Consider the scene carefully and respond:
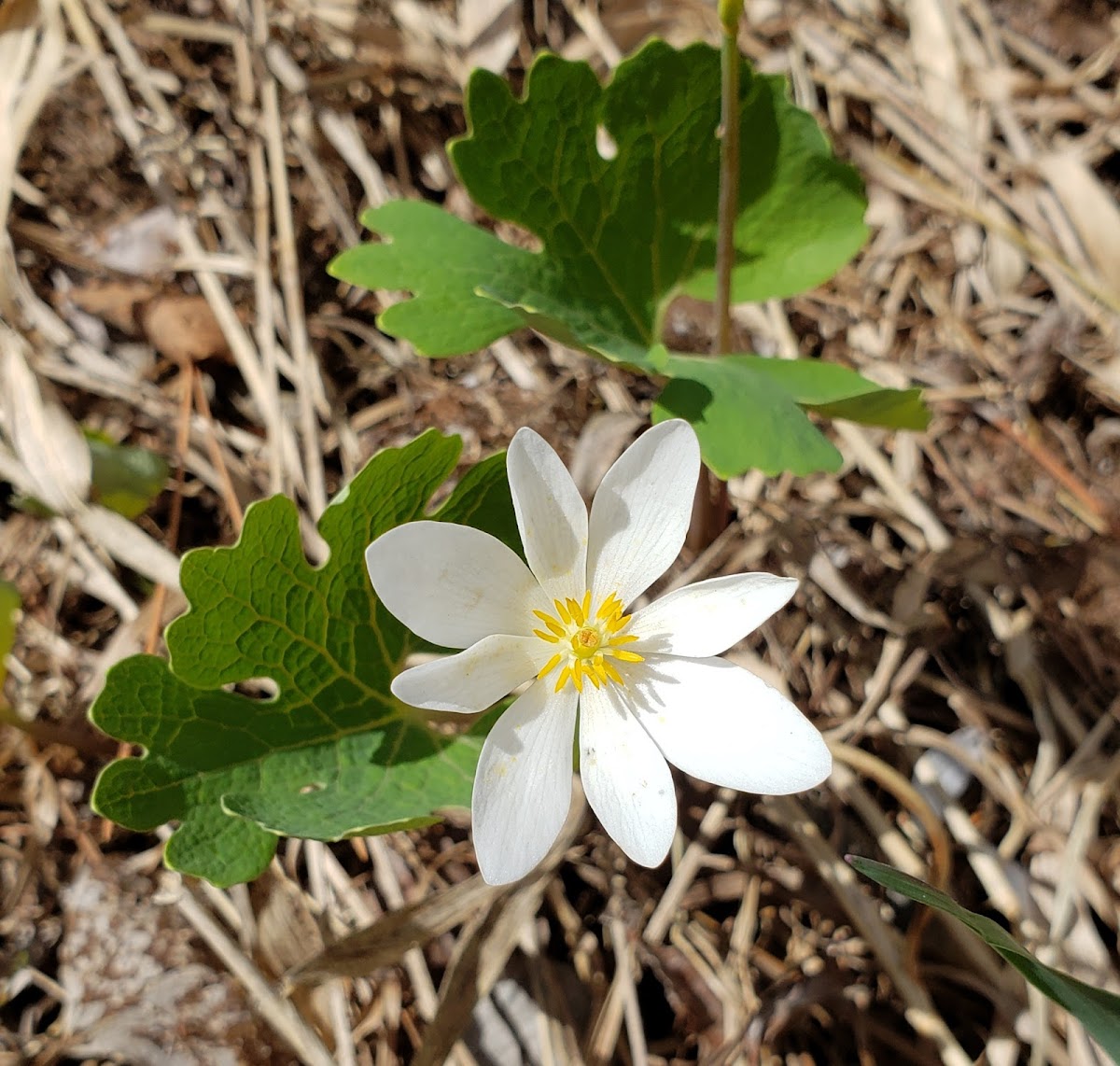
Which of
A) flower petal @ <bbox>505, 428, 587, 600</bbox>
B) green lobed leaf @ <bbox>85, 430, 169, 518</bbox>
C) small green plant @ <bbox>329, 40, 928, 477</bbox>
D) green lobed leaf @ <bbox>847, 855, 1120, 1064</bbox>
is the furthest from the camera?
green lobed leaf @ <bbox>85, 430, 169, 518</bbox>

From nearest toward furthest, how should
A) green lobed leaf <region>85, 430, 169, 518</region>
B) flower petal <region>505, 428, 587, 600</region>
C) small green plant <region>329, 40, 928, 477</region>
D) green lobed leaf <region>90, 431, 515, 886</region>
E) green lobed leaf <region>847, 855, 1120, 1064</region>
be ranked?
green lobed leaf <region>847, 855, 1120, 1064</region> → flower petal <region>505, 428, 587, 600</region> → green lobed leaf <region>90, 431, 515, 886</region> → small green plant <region>329, 40, 928, 477</region> → green lobed leaf <region>85, 430, 169, 518</region>

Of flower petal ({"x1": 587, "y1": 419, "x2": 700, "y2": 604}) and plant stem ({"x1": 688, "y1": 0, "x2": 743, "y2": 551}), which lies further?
plant stem ({"x1": 688, "y1": 0, "x2": 743, "y2": 551})

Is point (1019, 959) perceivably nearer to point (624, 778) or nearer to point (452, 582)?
point (624, 778)

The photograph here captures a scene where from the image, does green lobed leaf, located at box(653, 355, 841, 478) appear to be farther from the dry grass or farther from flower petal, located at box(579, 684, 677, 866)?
the dry grass

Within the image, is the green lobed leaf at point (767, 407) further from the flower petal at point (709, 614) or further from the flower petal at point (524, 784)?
the flower petal at point (524, 784)

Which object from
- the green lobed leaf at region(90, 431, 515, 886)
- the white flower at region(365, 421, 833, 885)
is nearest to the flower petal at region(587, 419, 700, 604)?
the white flower at region(365, 421, 833, 885)

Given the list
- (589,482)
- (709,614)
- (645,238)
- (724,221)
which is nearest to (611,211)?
(645,238)

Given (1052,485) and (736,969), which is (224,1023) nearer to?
(736,969)
